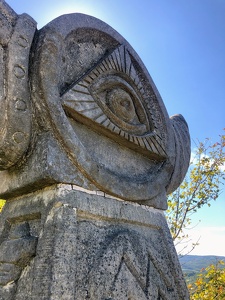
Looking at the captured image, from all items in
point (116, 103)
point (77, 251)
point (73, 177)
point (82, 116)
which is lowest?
point (77, 251)

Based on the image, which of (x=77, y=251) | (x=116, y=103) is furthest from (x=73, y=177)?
(x=116, y=103)

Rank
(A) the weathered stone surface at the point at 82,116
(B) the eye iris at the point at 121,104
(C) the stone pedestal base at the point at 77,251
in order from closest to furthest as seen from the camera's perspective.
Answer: (C) the stone pedestal base at the point at 77,251 → (A) the weathered stone surface at the point at 82,116 → (B) the eye iris at the point at 121,104

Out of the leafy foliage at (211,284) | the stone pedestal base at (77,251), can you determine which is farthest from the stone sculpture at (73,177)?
the leafy foliage at (211,284)

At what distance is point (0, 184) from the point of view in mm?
1789

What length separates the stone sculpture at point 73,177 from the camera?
141 centimetres

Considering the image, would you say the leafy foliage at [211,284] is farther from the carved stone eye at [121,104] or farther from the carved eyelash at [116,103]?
the carved stone eye at [121,104]

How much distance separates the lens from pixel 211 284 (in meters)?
4.39

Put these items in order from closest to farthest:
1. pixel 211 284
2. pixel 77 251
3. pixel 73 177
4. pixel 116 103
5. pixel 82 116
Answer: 1. pixel 77 251
2. pixel 73 177
3. pixel 82 116
4. pixel 116 103
5. pixel 211 284

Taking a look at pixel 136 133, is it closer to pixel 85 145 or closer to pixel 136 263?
pixel 85 145

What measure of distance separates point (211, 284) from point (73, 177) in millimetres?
3782

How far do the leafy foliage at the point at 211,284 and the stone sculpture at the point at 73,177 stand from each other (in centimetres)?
260

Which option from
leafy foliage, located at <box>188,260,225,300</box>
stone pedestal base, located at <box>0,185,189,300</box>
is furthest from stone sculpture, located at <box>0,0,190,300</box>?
leafy foliage, located at <box>188,260,225,300</box>

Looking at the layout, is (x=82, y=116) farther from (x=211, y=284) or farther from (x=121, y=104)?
(x=211, y=284)

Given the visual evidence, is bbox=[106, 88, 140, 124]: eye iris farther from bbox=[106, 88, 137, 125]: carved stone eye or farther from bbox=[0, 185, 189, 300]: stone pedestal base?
bbox=[0, 185, 189, 300]: stone pedestal base
